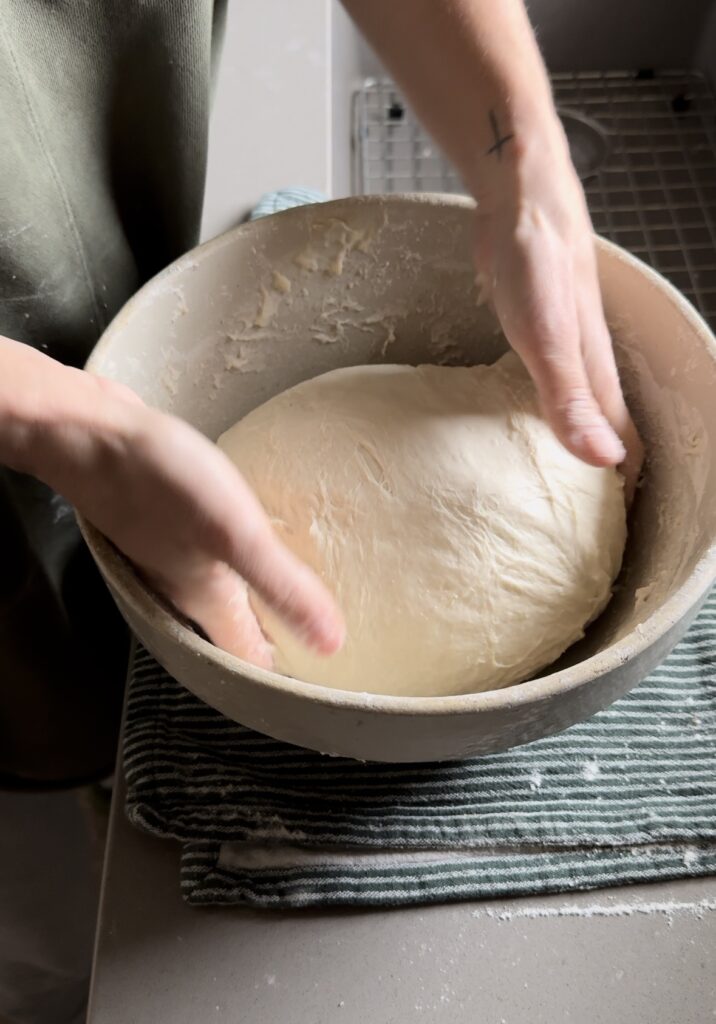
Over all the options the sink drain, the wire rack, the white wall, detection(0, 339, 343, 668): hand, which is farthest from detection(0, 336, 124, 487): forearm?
the sink drain

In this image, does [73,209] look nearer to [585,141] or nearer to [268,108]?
[268,108]

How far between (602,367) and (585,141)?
0.56 m

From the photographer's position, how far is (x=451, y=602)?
0.57 meters

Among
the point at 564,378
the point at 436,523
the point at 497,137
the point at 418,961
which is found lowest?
the point at 418,961

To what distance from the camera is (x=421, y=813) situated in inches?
21.5

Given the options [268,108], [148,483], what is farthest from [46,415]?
[268,108]

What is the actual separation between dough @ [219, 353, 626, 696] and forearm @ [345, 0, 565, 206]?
0.51ft

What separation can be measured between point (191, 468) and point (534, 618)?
276 millimetres

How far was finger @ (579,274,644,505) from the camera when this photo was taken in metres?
0.56

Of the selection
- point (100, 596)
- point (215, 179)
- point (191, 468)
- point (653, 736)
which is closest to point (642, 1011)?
point (653, 736)

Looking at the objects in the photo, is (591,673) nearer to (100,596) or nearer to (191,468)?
(191,468)

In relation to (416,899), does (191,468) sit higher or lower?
higher

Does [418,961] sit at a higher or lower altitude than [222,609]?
lower

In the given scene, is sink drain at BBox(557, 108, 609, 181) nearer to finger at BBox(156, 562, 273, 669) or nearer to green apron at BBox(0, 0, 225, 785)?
green apron at BBox(0, 0, 225, 785)
